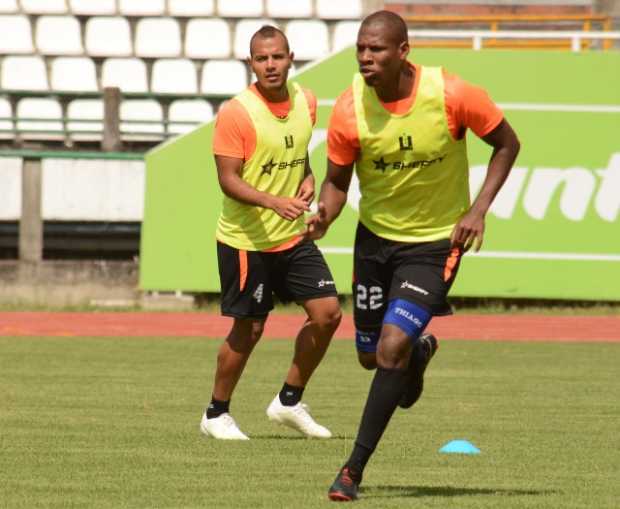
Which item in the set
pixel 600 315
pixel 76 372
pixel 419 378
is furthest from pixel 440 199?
pixel 600 315

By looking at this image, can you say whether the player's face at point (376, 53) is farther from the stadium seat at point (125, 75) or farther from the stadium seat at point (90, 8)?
the stadium seat at point (90, 8)

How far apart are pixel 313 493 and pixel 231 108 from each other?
2.64 m

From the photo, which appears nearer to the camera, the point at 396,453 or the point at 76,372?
the point at 396,453

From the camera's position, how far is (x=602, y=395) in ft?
38.7

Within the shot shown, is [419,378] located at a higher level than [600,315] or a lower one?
higher

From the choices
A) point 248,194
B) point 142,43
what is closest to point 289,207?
point 248,194

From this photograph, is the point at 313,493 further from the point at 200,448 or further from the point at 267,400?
the point at 267,400

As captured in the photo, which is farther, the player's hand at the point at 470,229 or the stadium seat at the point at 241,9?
the stadium seat at the point at 241,9

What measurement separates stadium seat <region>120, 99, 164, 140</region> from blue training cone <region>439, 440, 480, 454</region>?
49.8 feet

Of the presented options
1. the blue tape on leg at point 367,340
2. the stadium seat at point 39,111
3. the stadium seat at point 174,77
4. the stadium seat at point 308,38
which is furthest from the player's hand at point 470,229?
the stadium seat at point 174,77

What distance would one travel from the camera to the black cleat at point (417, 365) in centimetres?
775

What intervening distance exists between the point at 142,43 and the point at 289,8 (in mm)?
2523

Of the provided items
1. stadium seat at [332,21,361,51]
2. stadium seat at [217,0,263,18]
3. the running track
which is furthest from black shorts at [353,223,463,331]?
stadium seat at [217,0,263,18]

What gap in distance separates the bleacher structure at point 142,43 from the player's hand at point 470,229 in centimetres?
1812
